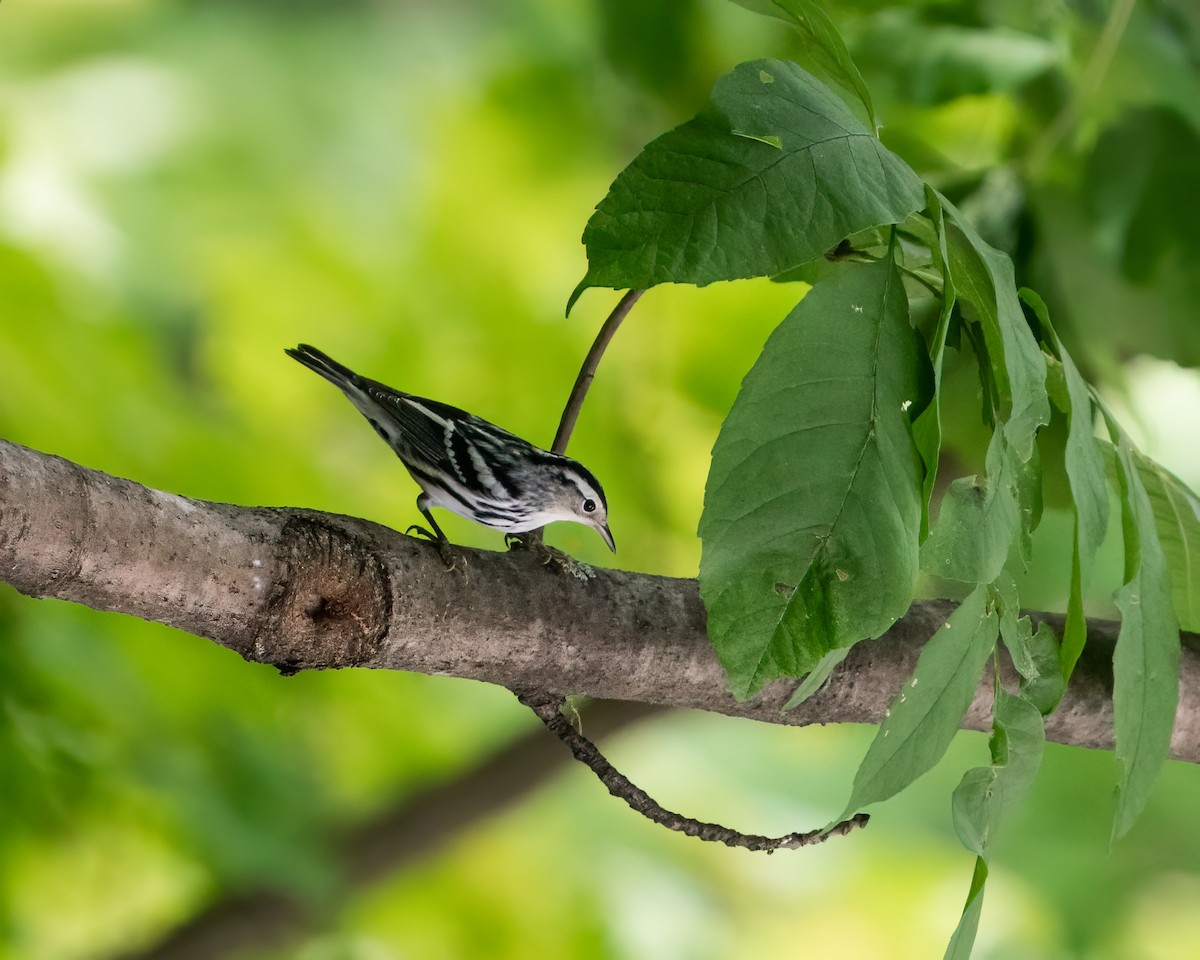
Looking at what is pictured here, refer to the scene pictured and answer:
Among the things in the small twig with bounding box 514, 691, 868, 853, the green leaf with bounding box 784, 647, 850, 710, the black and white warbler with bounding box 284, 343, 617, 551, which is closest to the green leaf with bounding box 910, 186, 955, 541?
the green leaf with bounding box 784, 647, 850, 710

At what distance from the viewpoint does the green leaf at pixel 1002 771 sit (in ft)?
2.06

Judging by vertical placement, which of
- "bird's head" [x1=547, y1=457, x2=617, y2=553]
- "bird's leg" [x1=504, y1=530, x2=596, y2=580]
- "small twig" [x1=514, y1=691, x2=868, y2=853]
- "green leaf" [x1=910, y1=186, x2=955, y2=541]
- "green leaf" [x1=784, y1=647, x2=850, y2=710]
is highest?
"green leaf" [x1=910, y1=186, x2=955, y2=541]

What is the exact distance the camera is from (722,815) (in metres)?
2.73

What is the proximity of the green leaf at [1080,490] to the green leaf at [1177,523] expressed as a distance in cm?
28

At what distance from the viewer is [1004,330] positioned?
0.58m

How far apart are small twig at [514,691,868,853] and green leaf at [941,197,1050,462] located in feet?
1.10

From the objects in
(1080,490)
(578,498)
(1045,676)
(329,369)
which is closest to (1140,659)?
(1045,676)

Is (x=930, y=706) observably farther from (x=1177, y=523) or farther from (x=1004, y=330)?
(x=1177, y=523)

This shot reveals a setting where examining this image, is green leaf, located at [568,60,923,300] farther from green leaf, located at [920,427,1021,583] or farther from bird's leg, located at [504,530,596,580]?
bird's leg, located at [504,530,596,580]

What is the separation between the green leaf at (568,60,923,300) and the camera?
0.56 meters

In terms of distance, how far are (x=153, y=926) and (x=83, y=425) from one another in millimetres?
916

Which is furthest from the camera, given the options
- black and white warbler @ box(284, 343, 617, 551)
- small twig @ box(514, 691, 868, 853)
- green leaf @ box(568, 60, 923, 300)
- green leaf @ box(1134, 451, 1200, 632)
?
black and white warbler @ box(284, 343, 617, 551)

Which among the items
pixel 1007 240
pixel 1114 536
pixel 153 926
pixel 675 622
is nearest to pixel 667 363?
pixel 1007 240

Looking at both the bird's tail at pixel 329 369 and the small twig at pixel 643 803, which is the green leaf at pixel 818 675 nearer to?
the small twig at pixel 643 803
